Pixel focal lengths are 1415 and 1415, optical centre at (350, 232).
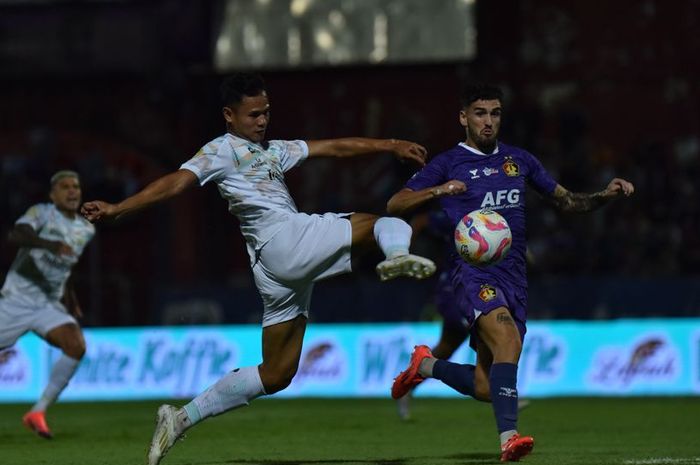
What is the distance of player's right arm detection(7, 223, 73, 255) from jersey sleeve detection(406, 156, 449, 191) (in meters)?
4.54

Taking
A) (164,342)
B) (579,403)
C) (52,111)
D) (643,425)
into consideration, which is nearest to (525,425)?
(643,425)

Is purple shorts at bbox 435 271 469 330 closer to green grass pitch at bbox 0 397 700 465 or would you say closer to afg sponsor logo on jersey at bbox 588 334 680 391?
green grass pitch at bbox 0 397 700 465

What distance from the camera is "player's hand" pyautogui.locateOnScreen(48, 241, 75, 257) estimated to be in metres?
12.4

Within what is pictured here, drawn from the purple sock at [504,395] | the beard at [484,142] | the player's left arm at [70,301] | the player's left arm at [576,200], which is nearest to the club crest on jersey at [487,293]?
the purple sock at [504,395]

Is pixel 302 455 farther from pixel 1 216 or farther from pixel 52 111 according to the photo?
pixel 52 111

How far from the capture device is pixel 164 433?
847cm

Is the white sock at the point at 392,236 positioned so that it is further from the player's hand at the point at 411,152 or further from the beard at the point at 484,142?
the beard at the point at 484,142

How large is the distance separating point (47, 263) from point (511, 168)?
590 cm

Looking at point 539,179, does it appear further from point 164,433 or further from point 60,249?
point 60,249

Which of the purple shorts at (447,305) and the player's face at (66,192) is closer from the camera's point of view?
the purple shorts at (447,305)

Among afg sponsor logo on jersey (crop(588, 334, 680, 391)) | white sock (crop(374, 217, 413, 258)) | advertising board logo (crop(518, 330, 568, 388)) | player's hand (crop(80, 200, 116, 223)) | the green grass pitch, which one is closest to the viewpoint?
player's hand (crop(80, 200, 116, 223))

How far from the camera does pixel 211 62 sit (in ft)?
90.6

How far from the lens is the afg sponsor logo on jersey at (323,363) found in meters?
18.5

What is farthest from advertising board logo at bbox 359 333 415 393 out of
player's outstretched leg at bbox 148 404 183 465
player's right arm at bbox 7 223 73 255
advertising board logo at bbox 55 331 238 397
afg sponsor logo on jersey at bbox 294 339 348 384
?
player's outstretched leg at bbox 148 404 183 465
